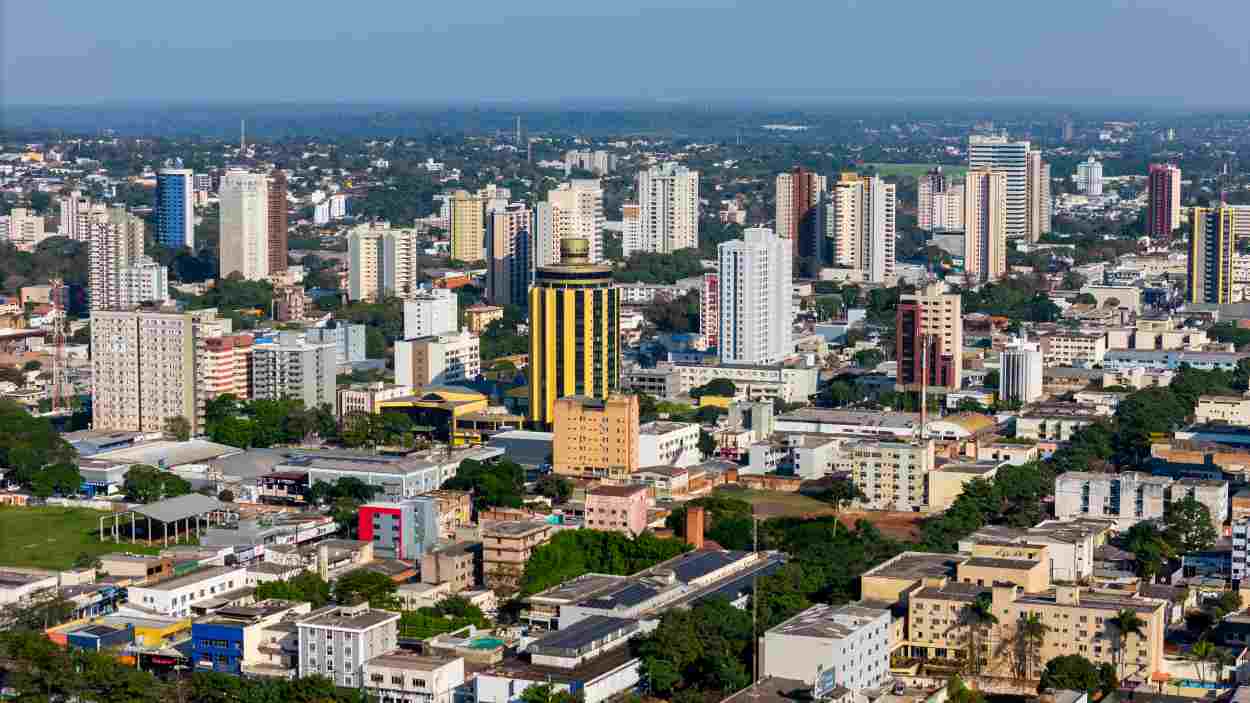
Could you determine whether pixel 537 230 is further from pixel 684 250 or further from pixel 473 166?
pixel 473 166

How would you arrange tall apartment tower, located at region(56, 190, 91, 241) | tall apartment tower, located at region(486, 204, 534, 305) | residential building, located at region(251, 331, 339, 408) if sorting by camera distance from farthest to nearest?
tall apartment tower, located at region(56, 190, 91, 241) → tall apartment tower, located at region(486, 204, 534, 305) → residential building, located at region(251, 331, 339, 408)

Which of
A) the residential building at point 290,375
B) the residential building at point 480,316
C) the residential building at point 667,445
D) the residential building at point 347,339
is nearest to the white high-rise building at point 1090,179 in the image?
the residential building at point 480,316

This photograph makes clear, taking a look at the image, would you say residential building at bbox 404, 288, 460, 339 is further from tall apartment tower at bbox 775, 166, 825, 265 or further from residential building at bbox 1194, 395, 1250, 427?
tall apartment tower at bbox 775, 166, 825, 265

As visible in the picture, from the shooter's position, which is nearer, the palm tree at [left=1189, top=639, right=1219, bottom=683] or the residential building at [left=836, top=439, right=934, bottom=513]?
the palm tree at [left=1189, top=639, right=1219, bottom=683]

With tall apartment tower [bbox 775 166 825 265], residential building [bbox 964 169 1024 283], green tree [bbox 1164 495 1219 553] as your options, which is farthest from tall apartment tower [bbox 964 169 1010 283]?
green tree [bbox 1164 495 1219 553]

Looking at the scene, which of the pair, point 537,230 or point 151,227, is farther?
point 151,227

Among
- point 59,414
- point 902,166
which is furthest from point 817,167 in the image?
point 59,414
